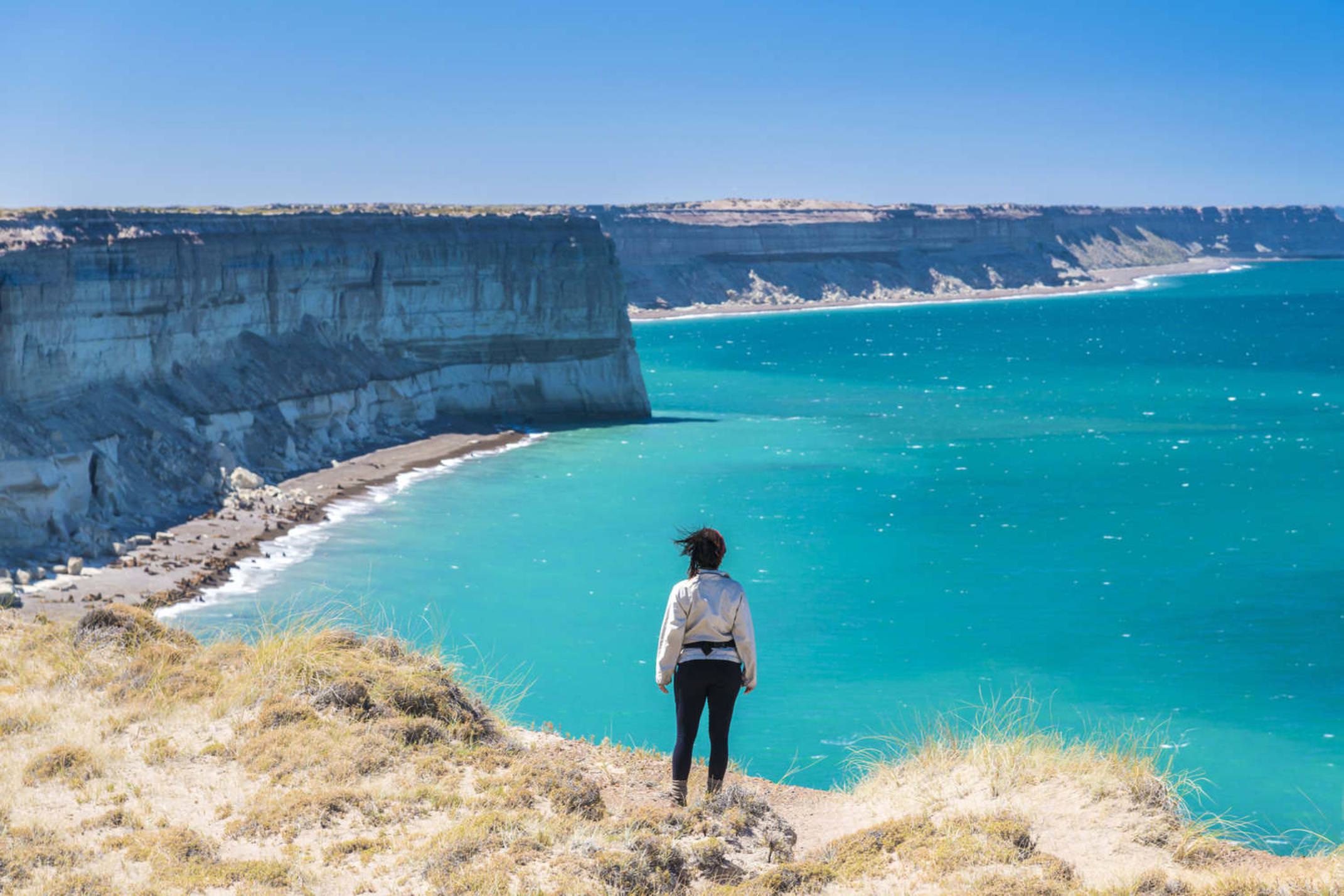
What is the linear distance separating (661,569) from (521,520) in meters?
6.33

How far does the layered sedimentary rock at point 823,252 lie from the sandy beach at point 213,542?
91.0 meters

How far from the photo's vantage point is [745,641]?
8.70 m

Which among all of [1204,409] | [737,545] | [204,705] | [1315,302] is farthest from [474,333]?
[1315,302]

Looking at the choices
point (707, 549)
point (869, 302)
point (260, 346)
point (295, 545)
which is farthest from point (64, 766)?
point (869, 302)

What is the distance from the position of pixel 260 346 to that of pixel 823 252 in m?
114

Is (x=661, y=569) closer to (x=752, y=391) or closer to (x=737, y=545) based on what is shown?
(x=737, y=545)

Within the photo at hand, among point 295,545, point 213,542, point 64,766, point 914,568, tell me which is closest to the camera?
point 64,766

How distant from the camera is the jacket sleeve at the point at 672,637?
862 cm

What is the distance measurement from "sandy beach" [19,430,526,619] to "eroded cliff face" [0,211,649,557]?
40.4 inches

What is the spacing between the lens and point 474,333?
53.0 metres

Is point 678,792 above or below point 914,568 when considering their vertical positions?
above

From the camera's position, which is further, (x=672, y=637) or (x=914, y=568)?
(x=914, y=568)

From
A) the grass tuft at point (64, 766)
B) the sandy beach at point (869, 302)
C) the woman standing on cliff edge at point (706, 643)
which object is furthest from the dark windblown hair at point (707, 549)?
the sandy beach at point (869, 302)

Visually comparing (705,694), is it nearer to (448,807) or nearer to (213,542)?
(448,807)
